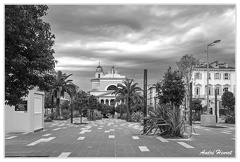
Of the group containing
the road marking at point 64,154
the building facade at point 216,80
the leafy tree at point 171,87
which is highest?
the building facade at point 216,80

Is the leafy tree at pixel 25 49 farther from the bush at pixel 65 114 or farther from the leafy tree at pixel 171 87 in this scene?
the bush at pixel 65 114

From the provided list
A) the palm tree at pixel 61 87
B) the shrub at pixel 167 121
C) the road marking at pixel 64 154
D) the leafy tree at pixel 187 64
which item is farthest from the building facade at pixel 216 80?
the road marking at pixel 64 154

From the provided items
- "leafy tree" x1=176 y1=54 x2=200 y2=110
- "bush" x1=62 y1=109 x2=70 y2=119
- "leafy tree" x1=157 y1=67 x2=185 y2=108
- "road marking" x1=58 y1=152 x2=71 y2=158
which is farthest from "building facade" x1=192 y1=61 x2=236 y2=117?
"road marking" x1=58 y1=152 x2=71 y2=158

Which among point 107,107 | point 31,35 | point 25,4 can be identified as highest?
point 25,4

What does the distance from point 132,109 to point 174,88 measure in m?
23.9

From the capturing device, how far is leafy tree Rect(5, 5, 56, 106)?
987 centimetres

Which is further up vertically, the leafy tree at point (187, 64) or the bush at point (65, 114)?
the leafy tree at point (187, 64)

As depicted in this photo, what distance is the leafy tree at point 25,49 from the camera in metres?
9.87

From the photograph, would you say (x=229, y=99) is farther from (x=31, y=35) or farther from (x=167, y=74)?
(x=31, y=35)

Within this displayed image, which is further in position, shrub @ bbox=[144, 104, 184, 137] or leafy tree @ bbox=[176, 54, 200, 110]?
leafy tree @ bbox=[176, 54, 200, 110]

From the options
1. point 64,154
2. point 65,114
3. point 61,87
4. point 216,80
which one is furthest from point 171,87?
point 216,80

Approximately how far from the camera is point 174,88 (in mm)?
32625

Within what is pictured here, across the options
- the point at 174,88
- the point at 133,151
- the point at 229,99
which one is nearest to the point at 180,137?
the point at 133,151

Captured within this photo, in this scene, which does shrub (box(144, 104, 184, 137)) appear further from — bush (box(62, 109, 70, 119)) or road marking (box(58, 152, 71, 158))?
bush (box(62, 109, 70, 119))
